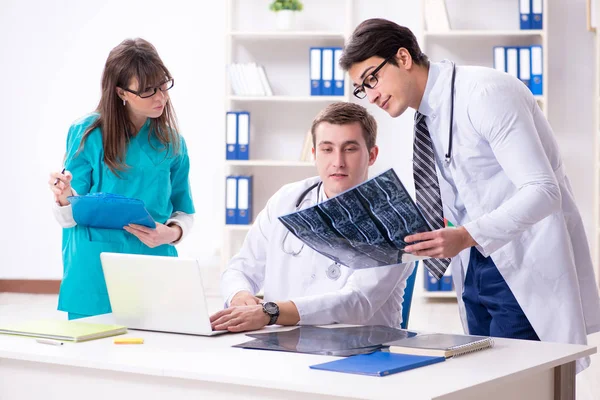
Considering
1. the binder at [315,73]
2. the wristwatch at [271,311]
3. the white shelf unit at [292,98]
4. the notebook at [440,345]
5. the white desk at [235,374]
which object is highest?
the binder at [315,73]

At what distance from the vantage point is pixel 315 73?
5.34 metres

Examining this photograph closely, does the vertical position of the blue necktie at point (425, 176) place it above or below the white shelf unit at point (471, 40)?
below

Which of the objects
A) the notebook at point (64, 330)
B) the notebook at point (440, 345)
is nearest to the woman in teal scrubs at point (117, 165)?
the notebook at point (64, 330)

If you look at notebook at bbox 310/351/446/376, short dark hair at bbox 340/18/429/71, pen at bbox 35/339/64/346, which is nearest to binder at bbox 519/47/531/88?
short dark hair at bbox 340/18/429/71

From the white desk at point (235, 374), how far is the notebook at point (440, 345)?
0.02 metres

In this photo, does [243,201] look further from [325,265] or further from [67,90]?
[325,265]

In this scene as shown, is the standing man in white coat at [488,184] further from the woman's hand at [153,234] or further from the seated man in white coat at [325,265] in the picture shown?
the woman's hand at [153,234]

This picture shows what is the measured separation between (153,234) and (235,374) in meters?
0.93

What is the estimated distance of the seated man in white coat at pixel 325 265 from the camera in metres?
1.99

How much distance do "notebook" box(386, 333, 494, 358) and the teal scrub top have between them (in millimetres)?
973

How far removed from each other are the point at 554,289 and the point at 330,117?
0.73 metres

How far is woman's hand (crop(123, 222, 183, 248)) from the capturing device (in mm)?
2162

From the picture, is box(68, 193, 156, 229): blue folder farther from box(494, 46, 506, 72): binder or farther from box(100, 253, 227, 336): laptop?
box(494, 46, 506, 72): binder

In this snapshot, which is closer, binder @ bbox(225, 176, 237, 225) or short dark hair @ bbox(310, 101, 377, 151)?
short dark hair @ bbox(310, 101, 377, 151)
